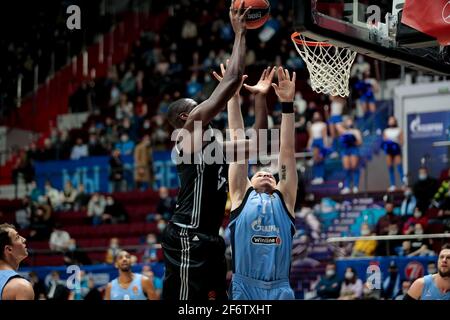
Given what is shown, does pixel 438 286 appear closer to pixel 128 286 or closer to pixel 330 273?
pixel 128 286

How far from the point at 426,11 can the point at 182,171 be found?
→ 238cm

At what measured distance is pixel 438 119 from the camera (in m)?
16.5

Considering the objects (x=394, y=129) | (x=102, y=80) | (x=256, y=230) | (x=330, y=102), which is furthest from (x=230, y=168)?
(x=102, y=80)

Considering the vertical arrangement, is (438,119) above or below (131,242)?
above

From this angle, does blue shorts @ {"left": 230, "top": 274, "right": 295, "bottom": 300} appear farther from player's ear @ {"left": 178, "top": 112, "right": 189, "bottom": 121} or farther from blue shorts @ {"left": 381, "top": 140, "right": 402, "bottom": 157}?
blue shorts @ {"left": 381, "top": 140, "right": 402, "bottom": 157}

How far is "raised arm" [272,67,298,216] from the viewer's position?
260 inches

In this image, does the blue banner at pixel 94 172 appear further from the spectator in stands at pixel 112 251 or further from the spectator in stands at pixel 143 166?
the spectator in stands at pixel 112 251

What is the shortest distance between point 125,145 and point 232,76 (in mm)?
13561

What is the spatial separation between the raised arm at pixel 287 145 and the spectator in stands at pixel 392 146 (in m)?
8.48

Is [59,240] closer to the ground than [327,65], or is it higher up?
closer to the ground

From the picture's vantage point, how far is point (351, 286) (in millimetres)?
11977

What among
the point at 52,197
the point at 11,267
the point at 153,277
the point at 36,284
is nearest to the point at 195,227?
the point at 11,267

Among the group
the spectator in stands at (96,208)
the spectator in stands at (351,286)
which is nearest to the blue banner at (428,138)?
the spectator in stands at (351,286)
